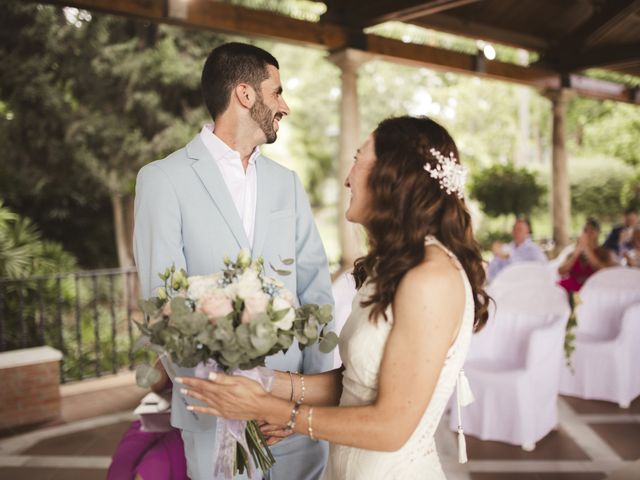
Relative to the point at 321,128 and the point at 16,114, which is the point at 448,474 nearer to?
the point at 16,114

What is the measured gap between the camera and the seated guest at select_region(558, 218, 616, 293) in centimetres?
581

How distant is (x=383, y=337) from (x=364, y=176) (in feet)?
1.43

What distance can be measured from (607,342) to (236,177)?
3.97 m

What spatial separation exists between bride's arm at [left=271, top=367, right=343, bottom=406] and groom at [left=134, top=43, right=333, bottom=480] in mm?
182

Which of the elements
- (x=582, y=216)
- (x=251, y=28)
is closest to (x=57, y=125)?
(x=251, y=28)

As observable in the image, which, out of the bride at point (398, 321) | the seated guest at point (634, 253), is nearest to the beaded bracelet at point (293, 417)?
the bride at point (398, 321)

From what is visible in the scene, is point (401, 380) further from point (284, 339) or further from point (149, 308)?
point (149, 308)

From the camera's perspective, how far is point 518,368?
4082 mm

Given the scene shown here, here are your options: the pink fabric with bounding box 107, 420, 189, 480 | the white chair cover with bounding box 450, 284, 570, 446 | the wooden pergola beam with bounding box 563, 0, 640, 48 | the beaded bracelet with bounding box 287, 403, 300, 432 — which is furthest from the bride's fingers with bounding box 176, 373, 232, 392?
the wooden pergola beam with bounding box 563, 0, 640, 48

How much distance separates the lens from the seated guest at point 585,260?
19.1 ft

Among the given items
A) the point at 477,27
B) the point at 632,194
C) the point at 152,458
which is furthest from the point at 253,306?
the point at 632,194

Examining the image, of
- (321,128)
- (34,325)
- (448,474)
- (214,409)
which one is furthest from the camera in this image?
(321,128)

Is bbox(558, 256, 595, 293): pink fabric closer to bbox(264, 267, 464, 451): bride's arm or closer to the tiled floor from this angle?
the tiled floor

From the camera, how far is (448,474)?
140 inches
